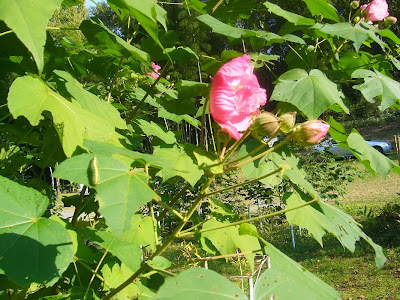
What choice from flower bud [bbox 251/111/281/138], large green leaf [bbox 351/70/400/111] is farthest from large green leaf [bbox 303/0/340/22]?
flower bud [bbox 251/111/281/138]

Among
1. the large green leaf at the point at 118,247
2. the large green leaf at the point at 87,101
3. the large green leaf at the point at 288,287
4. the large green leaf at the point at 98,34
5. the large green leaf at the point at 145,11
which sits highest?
the large green leaf at the point at 145,11

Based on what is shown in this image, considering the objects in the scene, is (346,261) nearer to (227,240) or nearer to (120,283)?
(227,240)

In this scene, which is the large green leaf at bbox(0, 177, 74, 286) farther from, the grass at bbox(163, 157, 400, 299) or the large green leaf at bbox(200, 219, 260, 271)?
the grass at bbox(163, 157, 400, 299)

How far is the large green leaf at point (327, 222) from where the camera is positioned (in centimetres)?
81

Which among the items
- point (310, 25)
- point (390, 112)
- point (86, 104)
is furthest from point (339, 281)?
point (390, 112)

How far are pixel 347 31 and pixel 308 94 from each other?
318 mm

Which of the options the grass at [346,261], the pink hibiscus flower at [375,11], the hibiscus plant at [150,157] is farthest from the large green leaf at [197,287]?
the grass at [346,261]

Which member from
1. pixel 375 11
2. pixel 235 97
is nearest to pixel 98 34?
pixel 235 97

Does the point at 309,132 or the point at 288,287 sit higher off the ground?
the point at 309,132

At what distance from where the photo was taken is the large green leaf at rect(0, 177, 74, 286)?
2.01 ft

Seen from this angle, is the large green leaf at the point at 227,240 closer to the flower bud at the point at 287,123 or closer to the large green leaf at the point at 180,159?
the large green leaf at the point at 180,159

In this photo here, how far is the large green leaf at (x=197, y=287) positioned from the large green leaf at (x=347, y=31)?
827 millimetres

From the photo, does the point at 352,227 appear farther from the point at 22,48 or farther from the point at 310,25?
the point at 22,48

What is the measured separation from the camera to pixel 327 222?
3.06 ft
